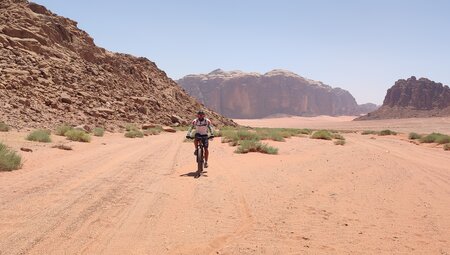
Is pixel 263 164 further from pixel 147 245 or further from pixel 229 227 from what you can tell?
pixel 147 245

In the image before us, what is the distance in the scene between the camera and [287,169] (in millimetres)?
11516

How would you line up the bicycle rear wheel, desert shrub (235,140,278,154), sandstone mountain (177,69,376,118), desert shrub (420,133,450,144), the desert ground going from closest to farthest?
the desert ground
the bicycle rear wheel
desert shrub (235,140,278,154)
desert shrub (420,133,450,144)
sandstone mountain (177,69,376,118)

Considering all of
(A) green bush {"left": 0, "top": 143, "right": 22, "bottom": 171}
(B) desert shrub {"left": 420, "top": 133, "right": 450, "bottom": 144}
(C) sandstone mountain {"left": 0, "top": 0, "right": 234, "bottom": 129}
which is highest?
(C) sandstone mountain {"left": 0, "top": 0, "right": 234, "bottom": 129}

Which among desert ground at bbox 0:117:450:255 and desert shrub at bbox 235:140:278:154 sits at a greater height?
desert shrub at bbox 235:140:278:154

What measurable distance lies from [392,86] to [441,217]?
134 meters

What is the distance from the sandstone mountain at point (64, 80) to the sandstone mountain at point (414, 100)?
82795 mm

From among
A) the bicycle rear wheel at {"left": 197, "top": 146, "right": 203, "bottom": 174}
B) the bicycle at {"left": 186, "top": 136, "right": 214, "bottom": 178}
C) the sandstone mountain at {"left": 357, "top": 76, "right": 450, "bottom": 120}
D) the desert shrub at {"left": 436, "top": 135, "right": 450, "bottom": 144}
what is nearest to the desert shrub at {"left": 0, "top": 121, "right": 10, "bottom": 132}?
the bicycle at {"left": 186, "top": 136, "right": 214, "bottom": 178}

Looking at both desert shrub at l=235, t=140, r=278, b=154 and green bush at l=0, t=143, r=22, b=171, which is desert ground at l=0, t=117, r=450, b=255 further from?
desert shrub at l=235, t=140, r=278, b=154

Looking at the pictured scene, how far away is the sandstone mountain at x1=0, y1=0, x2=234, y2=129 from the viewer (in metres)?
27.2

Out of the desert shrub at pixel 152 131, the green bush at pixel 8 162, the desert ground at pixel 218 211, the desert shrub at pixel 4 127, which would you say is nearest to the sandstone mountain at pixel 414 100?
the desert shrub at pixel 152 131

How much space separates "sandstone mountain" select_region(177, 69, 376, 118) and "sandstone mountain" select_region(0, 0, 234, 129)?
113481 millimetres

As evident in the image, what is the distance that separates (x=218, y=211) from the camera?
632 centimetres

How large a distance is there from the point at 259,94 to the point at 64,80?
134153mm

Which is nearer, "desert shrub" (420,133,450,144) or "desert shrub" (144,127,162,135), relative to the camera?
"desert shrub" (420,133,450,144)
